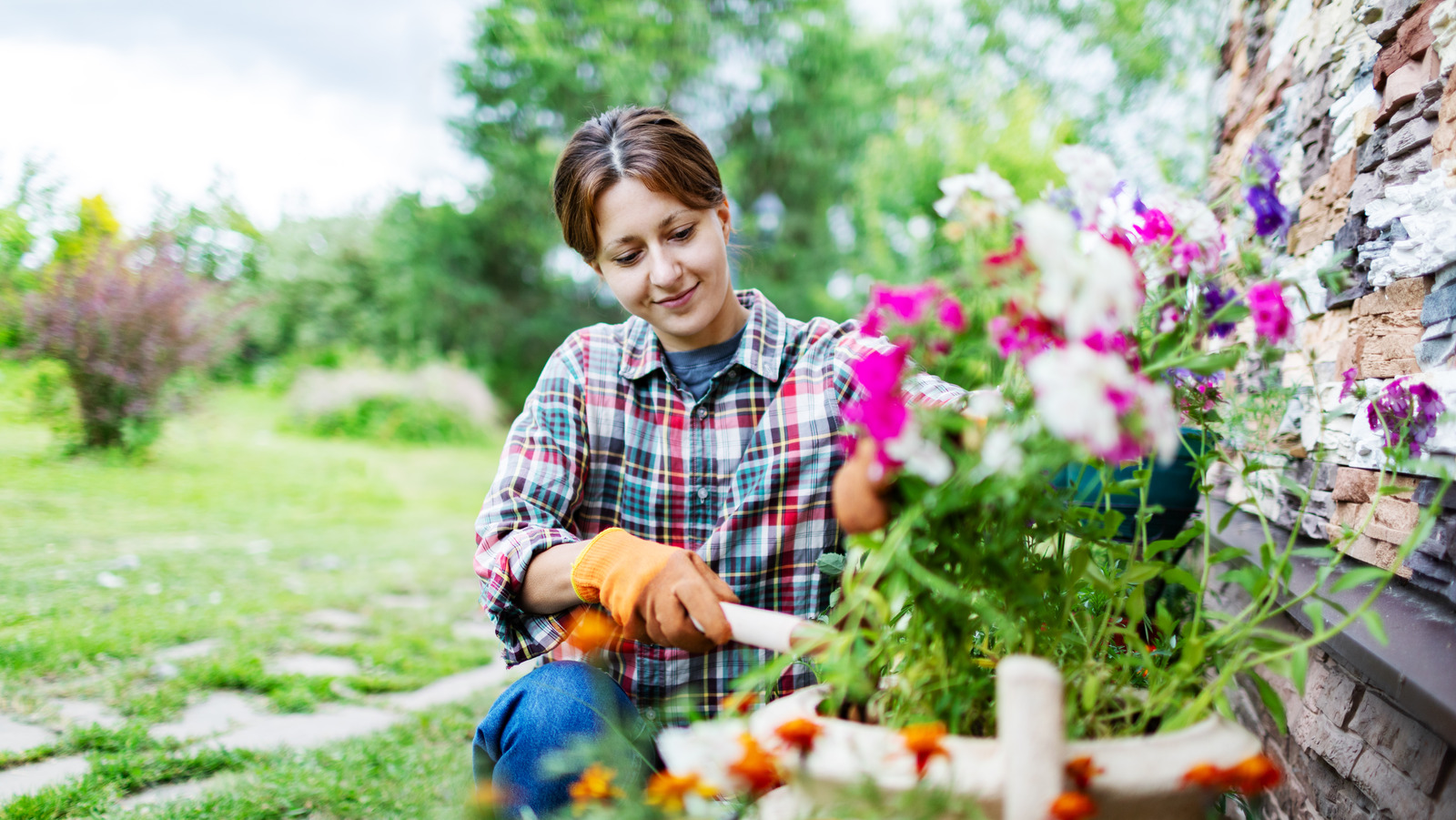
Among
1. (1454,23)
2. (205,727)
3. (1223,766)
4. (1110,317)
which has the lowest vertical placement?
(205,727)

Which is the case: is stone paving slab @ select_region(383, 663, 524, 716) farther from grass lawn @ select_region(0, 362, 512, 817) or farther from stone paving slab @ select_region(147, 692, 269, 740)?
stone paving slab @ select_region(147, 692, 269, 740)

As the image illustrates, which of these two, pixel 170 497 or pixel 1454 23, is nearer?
pixel 1454 23

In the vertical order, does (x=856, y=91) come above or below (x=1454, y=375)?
above

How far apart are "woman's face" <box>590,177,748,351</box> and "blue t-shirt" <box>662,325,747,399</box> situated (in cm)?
5

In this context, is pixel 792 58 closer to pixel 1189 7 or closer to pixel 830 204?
pixel 830 204

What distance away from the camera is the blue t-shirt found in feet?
4.85

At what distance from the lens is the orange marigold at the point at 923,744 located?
1.97ft

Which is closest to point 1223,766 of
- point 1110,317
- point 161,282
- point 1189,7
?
point 1110,317

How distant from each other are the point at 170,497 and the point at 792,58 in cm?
884

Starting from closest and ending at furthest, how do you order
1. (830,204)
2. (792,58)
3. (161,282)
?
(161,282) < (792,58) < (830,204)

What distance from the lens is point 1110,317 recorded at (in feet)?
1.91

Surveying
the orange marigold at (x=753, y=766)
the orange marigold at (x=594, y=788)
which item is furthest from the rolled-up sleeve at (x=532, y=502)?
the orange marigold at (x=753, y=766)

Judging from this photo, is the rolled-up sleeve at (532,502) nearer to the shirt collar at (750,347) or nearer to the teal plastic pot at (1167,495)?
the shirt collar at (750,347)

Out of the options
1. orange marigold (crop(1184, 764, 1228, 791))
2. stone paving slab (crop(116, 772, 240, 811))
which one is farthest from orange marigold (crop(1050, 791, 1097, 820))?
stone paving slab (crop(116, 772, 240, 811))
